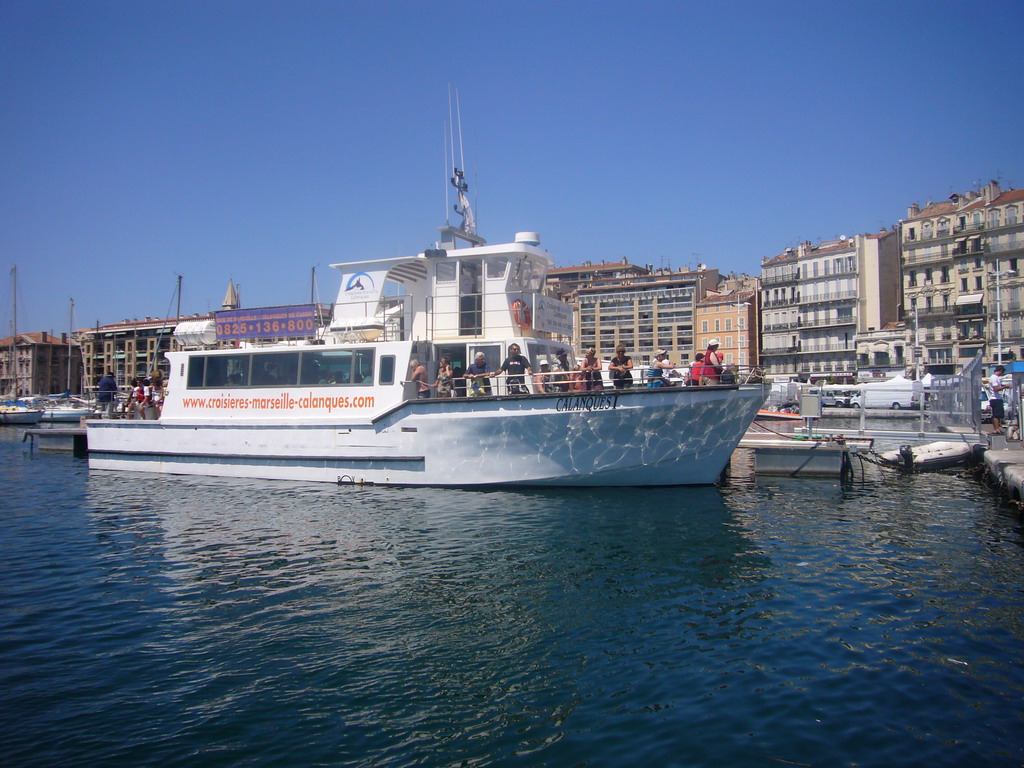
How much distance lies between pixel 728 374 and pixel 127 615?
10730 millimetres

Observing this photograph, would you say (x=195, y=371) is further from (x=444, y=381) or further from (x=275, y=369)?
(x=444, y=381)

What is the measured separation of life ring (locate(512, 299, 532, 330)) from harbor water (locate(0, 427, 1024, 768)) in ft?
15.1

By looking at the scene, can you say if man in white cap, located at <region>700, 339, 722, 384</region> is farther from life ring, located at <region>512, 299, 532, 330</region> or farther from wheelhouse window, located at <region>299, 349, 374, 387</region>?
wheelhouse window, located at <region>299, 349, 374, 387</region>

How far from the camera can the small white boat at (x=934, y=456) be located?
18.6 meters

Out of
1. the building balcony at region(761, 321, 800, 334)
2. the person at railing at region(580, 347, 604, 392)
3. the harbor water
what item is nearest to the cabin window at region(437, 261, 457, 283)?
the person at railing at region(580, 347, 604, 392)

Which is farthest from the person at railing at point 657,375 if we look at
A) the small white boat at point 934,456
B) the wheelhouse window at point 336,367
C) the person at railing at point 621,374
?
the small white boat at point 934,456

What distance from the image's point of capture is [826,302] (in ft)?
247

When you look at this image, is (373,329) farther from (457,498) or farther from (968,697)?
(968,697)

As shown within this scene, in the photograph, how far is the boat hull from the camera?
1362 cm

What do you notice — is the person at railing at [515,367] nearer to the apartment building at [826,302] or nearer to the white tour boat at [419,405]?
the white tour boat at [419,405]

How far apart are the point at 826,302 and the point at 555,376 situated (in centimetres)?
6922

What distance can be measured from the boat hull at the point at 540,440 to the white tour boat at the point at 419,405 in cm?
3

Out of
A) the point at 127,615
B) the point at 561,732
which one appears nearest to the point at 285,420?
the point at 127,615

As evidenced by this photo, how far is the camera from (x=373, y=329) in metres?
16.3
